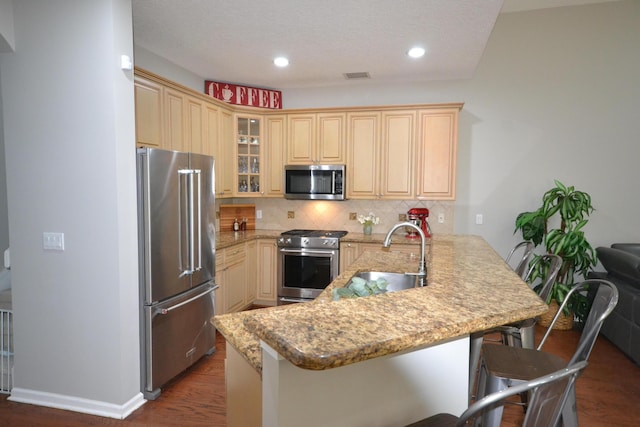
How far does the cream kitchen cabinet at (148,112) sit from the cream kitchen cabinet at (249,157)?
1.50 m

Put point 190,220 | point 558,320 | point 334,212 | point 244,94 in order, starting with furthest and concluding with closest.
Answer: point 334,212 < point 244,94 < point 558,320 < point 190,220

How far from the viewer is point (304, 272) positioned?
4.56m

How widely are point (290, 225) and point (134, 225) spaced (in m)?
2.78

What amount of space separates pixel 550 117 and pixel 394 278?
10.6 ft

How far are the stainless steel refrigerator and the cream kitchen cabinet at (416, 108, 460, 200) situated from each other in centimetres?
240

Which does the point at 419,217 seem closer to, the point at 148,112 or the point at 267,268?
the point at 267,268

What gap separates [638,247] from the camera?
407cm

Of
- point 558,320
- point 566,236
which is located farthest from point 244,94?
point 558,320

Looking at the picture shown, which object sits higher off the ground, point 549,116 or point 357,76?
point 357,76

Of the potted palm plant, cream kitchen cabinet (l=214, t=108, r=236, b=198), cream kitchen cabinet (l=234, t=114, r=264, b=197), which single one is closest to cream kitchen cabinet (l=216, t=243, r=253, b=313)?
cream kitchen cabinet (l=214, t=108, r=236, b=198)

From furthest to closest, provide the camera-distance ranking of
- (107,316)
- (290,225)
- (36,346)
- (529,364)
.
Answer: (290,225) < (36,346) < (107,316) < (529,364)

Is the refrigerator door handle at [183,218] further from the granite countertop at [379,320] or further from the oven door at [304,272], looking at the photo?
the oven door at [304,272]

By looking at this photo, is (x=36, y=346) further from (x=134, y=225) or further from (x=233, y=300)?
(x=233, y=300)

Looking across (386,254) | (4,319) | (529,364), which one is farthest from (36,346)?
(529,364)
